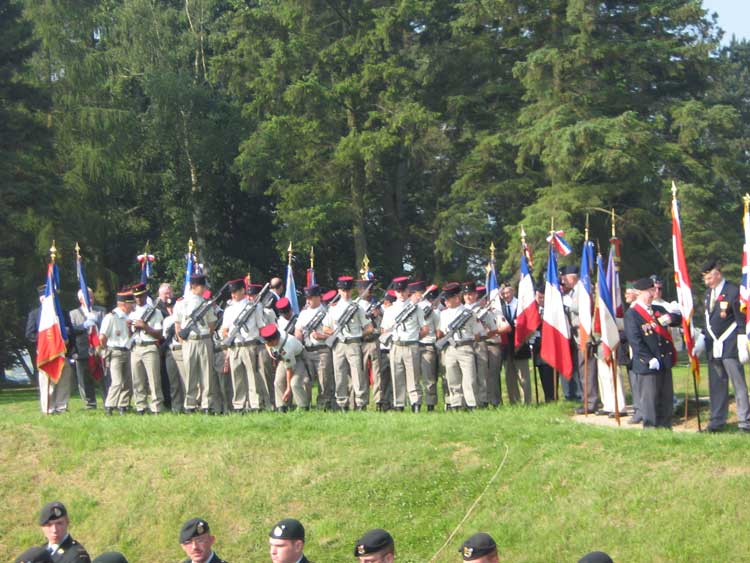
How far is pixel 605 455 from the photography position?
558 inches

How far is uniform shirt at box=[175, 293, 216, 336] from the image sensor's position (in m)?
18.0

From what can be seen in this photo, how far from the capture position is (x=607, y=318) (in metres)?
16.6

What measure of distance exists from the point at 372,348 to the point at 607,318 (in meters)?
3.74

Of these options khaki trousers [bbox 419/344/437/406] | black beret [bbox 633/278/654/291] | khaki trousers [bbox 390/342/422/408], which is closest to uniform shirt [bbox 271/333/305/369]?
khaki trousers [bbox 390/342/422/408]

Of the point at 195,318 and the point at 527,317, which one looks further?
the point at 527,317

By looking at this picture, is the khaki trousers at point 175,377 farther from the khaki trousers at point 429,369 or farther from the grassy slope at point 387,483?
the khaki trousers at point 429,369

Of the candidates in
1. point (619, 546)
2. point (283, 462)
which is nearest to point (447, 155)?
point (283, 462)

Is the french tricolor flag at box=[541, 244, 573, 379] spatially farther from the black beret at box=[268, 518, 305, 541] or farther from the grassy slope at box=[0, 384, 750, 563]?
the black beret at box=[268, 518, 305, 541]

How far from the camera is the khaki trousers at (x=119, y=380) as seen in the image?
18656mm

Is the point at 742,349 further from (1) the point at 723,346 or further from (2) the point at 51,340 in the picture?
(2) the point at 51,340

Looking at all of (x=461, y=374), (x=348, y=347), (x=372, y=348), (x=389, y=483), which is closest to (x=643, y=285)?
(x=461, y=374)

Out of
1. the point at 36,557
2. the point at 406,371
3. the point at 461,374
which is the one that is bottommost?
the point at 36,557

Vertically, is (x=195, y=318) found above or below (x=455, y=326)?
above

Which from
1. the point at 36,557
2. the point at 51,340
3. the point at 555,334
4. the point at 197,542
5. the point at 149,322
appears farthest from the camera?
the point at 51,340
